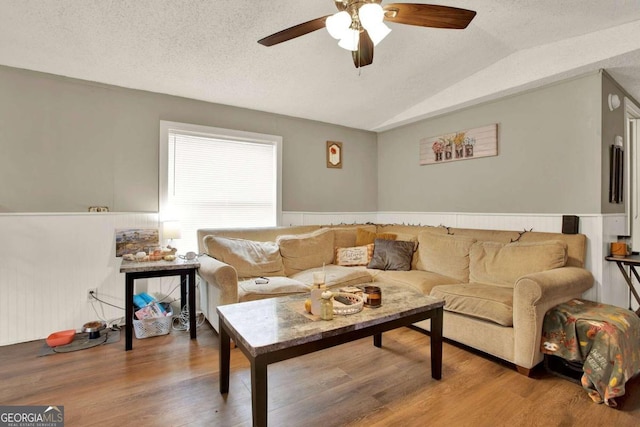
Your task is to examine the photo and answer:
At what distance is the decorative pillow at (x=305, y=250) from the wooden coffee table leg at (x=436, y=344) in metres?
1.63

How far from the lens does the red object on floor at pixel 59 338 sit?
2.56 m

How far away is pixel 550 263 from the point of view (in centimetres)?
250

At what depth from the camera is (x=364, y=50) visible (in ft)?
6.16

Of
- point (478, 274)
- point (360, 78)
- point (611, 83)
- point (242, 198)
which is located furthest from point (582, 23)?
point (242, 198)

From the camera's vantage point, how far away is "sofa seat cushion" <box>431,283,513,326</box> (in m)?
2.24

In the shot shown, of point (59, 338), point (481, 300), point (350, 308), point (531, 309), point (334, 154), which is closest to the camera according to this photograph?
point (350, 308)

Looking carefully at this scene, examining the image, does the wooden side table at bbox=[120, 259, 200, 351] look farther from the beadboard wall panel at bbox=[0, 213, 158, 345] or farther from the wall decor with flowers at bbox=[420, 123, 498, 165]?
the wall decor with flowers at bbox=[420, 123, 498, 165]

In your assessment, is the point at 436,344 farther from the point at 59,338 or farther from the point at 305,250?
the point at 59,338

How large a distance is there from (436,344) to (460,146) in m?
2.54

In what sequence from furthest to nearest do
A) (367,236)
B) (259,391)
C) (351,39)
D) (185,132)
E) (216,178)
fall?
(367,236), (216,178), (185,132), (351,39), (259,391)

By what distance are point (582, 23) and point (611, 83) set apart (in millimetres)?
803

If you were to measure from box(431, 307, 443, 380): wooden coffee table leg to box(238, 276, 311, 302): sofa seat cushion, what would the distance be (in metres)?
1.14

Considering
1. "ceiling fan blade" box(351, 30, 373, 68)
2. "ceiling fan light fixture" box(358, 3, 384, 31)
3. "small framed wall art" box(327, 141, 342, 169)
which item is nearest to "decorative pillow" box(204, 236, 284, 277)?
"small framed wall art" box(327, 141, 342, 169)

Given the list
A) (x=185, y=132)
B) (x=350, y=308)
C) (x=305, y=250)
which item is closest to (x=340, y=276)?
(x=305, y=250)
